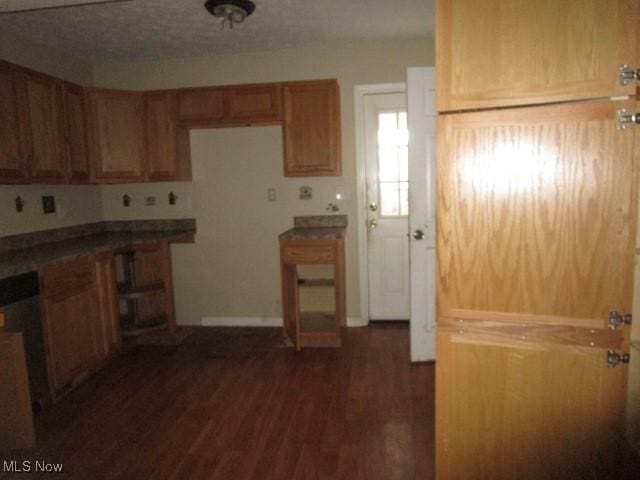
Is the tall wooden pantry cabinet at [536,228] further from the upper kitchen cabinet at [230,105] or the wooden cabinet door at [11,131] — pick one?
the wooden cabinet door at [11,131]

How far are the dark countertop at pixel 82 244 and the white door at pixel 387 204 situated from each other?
1.69 m

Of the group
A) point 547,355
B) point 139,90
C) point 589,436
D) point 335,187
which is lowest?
point 589,436

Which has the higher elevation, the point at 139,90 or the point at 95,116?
the point at 139,90

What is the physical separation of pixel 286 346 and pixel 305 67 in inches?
93.2

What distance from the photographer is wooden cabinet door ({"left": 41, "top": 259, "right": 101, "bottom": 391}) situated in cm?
247

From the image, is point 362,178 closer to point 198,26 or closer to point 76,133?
point 198,26

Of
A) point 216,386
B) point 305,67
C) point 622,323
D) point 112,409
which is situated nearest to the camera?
point 622,323

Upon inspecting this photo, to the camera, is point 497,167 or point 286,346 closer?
point 497,167

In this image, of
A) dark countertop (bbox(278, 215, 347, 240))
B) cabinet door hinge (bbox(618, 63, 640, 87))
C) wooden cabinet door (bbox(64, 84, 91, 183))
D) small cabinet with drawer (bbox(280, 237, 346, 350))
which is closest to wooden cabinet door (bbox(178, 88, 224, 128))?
wooden cabinet door (bbox(64, 84, 91, 183))

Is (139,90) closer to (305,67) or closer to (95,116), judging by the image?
(95,116)

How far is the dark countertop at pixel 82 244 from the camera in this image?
2385 mm

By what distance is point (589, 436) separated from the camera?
1.28 m

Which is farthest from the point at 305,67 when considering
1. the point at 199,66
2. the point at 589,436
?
the point at 589,436

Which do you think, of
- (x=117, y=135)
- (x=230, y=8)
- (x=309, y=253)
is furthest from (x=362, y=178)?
(x=117, y=135)
